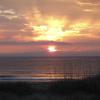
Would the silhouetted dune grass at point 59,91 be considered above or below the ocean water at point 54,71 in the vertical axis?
above

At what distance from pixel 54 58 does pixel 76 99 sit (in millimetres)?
104516

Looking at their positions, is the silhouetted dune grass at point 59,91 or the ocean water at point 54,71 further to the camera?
the ocean water at point 54,71

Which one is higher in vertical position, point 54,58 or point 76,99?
point 76,99

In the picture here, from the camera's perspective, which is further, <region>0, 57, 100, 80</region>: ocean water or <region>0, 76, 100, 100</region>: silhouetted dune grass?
<region>0, 57, 100, 80</region>: ocean water

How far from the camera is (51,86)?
24.0m

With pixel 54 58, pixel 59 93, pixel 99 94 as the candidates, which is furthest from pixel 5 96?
pixel 54 58

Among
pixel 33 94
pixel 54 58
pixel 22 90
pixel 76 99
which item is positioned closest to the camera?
pixel 76 99

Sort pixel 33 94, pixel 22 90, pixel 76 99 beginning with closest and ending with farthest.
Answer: pixel 76 99, pixel 33 94, pixel 22 90

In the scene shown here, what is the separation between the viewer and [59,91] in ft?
75.6

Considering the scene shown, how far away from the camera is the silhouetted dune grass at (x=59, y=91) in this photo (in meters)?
20.9

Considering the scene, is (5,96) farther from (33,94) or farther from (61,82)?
(61,82)

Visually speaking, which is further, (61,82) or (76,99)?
(61,82)

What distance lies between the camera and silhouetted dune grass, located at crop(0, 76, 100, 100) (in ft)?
68.5

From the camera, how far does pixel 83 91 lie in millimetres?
22953
